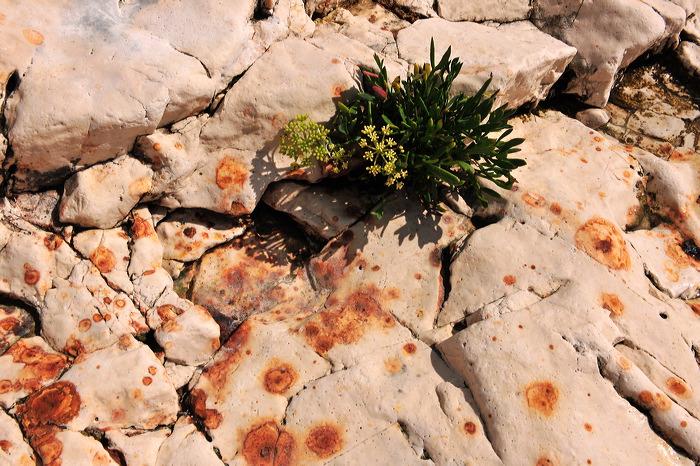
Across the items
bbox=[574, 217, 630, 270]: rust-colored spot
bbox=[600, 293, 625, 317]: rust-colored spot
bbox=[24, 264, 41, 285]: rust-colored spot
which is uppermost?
bbox=[574, 217, 630, 270]: rust-colored spot

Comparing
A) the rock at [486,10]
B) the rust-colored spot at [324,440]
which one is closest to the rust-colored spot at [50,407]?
the rust-colored spot at [324,440]

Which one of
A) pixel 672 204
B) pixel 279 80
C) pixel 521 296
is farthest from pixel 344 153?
pixel 672 204

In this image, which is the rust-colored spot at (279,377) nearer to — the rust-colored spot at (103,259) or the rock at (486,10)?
the rust-colored spot at (103,259)

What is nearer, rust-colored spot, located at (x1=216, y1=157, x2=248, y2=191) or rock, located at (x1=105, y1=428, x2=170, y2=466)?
rock, located at (x1=105, y1=428, x2=170, y2=466)

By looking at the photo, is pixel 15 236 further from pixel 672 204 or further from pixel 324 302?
pixel 672 204

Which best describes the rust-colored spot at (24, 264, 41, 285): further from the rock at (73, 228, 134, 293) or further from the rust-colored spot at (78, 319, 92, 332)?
the rust-colored spot at (78, 319, 92, 332)

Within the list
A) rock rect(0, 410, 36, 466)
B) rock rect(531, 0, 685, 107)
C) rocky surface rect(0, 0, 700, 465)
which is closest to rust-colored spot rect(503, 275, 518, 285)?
rocky surface rect(0, 0, 700, 465)

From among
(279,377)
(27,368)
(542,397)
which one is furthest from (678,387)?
(27,368)
